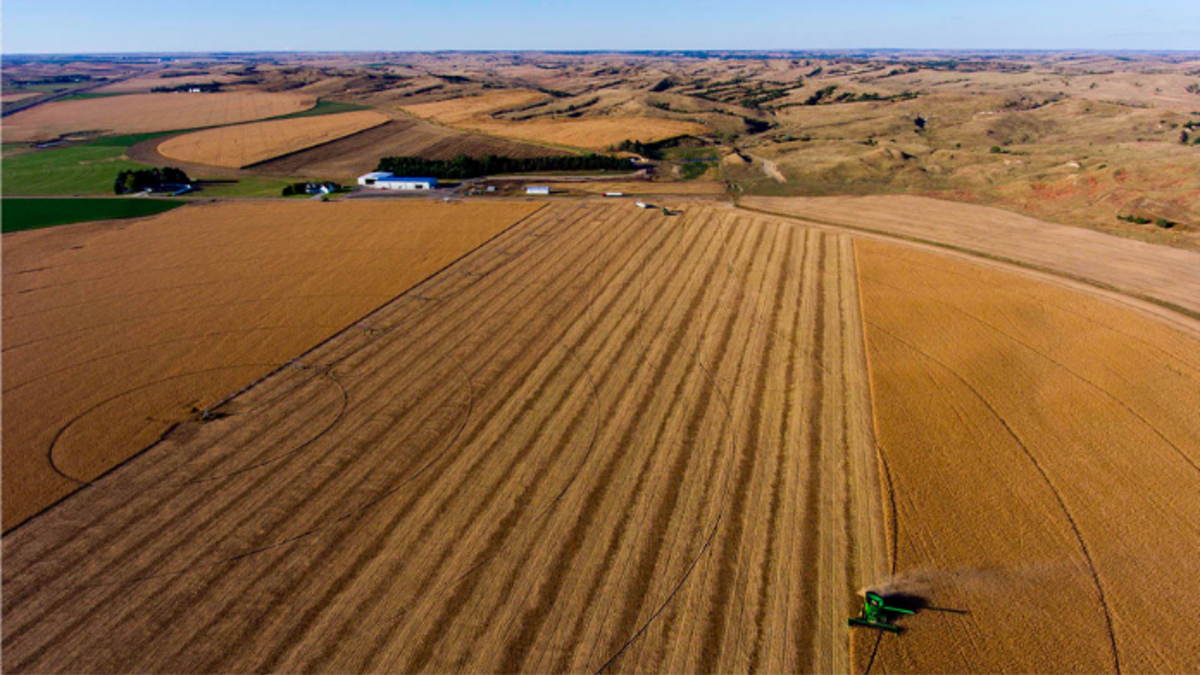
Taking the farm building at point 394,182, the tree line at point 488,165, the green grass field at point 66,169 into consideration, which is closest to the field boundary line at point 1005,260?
the tree line at point 488,165

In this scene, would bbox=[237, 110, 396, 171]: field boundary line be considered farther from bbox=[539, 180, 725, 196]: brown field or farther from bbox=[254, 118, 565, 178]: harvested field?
bbox=[539, 180, 725, 196]: brown field

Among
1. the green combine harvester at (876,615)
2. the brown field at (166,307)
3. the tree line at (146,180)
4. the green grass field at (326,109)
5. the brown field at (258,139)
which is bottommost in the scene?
the green combine harvester at (876,615)

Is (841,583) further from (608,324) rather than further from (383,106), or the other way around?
(383,106)

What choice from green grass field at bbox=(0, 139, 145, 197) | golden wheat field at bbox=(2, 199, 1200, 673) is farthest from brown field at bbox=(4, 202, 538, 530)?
→ green grass field at bbox=(0, 139, 145, 197)

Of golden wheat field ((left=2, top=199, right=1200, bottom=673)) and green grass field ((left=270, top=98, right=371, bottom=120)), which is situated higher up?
green grass field ((left=270, top=98, right=371, bottom=120))

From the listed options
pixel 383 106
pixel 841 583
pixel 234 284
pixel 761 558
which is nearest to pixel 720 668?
pixel 761 558

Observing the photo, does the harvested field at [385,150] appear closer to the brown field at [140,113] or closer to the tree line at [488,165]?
the tree line at [488,165]
